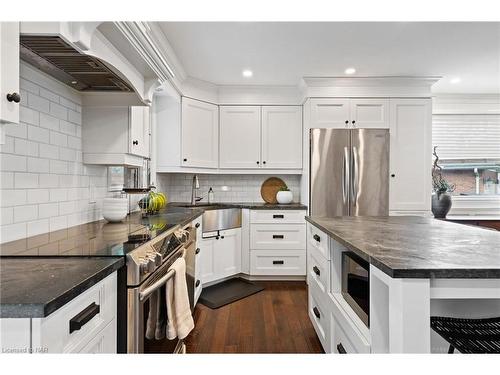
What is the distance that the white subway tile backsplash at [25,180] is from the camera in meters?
1.37

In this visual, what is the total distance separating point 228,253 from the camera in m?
3.43

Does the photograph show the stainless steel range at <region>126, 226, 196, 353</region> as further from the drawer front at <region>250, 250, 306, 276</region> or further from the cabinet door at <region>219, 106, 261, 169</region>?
the cabinet door at <region>219, 106, 261, 169</region>

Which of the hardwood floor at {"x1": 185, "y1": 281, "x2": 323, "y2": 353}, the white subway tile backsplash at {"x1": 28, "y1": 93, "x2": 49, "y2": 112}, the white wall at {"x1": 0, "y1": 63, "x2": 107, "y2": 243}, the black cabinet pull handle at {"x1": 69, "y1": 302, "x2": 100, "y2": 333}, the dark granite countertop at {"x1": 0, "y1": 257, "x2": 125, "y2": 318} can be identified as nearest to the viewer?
the dark granite countertop at {"x1": 0, "y1": 257, "x2": 125, "y2": 318}

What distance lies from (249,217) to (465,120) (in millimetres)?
3425

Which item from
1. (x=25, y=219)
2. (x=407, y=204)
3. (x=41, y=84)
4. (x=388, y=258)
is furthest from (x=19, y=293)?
(x=407, y=204)

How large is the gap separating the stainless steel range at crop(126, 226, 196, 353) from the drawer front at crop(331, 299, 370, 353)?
2.85 feet

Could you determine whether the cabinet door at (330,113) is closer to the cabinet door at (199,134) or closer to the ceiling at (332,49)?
the ceiling at (332,49)

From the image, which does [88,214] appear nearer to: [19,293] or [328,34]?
[19,293]

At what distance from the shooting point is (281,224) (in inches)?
138

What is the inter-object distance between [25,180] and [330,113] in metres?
3.08

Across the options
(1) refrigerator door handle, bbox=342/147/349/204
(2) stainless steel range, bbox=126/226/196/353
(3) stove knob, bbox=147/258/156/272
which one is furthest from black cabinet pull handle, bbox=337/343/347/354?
(1) refrigerator door handle, bbox=342/147/349/204

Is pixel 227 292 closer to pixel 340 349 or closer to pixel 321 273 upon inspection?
pixel 321 273

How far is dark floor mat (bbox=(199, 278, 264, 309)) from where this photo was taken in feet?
9.45

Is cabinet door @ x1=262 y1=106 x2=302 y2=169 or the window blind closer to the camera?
cabinet door @ x1=262 y1=106 x2=302 y2=169
